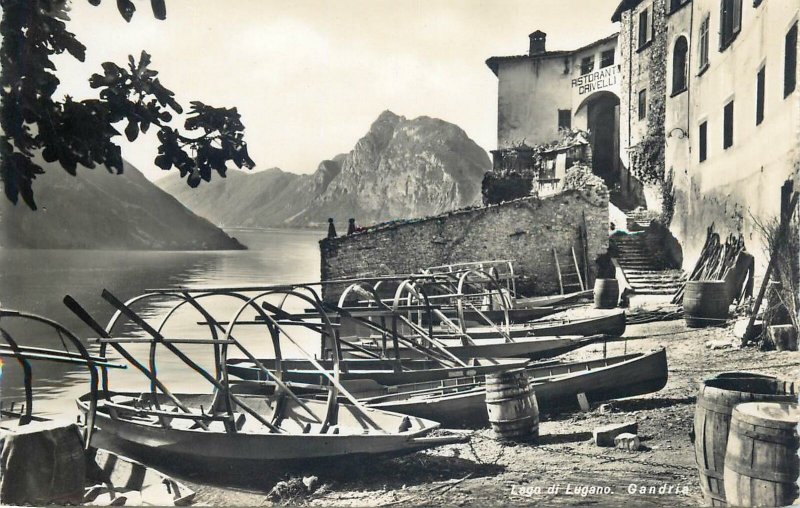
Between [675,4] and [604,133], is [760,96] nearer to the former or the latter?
[675,4]

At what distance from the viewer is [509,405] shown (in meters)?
4.55

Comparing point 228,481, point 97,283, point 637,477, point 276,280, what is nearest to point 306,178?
point 276,280

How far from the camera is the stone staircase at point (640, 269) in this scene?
5.55 m

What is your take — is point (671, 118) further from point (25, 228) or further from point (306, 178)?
point (25, 228)

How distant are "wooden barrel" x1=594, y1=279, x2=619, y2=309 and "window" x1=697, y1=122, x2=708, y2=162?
1388 mm

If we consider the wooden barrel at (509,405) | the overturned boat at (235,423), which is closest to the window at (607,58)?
the wooden barrel at (509,405)

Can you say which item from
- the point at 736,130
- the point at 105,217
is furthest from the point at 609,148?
the point at 105,217

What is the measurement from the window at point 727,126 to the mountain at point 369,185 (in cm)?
205

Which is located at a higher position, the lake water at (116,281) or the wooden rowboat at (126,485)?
the lake water at (116,281)

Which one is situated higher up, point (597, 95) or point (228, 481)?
point (597, 95)

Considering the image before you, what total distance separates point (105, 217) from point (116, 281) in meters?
0.69

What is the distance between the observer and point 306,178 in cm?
593

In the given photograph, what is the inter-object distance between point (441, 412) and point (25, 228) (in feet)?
13.0

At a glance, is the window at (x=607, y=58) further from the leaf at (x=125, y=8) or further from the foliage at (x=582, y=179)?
the leaf at (x=125, y=8)
